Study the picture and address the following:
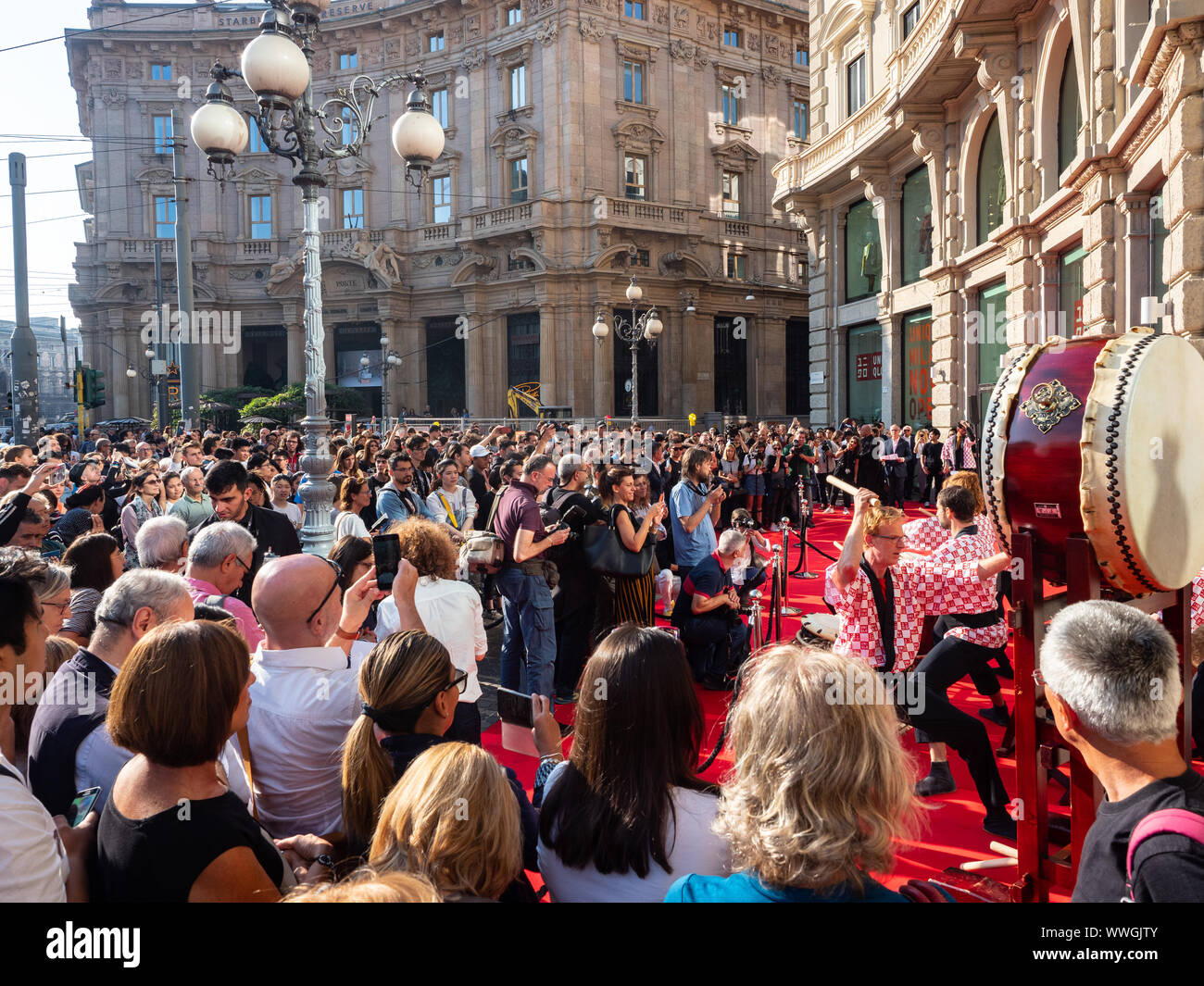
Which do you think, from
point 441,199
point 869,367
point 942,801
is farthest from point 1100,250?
point 441,199

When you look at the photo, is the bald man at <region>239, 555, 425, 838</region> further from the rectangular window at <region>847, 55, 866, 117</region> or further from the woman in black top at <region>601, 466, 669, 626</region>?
the rectangular window at <region>847, 55, 866, 117</region>

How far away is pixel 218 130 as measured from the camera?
8453 mm

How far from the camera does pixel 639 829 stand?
2.29 m

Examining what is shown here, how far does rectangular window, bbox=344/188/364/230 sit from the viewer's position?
41.2m

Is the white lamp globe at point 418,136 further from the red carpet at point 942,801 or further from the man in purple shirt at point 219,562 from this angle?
the red carpet at point 942,801

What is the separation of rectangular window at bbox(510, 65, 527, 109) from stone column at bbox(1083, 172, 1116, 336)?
2987 cm

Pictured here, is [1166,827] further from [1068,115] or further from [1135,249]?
[1068,115]

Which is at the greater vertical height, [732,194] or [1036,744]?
[732,194]

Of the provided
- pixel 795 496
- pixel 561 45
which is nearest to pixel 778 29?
pixel 561 45

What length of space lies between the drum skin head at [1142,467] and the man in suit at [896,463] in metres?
14.3

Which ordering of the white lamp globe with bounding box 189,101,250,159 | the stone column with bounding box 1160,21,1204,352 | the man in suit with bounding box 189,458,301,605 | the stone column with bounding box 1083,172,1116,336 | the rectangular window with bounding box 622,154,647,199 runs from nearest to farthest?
1. the man in suit with bounding box 189,458,301,605
2. the stone column with bounding box 1160,21,1204,352
3. the white lamp globe with bounding box 189,101,250,159
4. the stone column with bounding box 1083,172,1116,336
5. the rectangular window with bounding box 622,154,647,199

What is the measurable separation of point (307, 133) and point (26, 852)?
7.65 meters

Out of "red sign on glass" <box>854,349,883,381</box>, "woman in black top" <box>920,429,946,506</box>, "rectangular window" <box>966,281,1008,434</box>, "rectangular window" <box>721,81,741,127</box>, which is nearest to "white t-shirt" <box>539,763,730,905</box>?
"rectangular window" <box>966,281,1008,434</box>

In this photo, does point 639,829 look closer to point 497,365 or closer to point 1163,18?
point 1163,18
